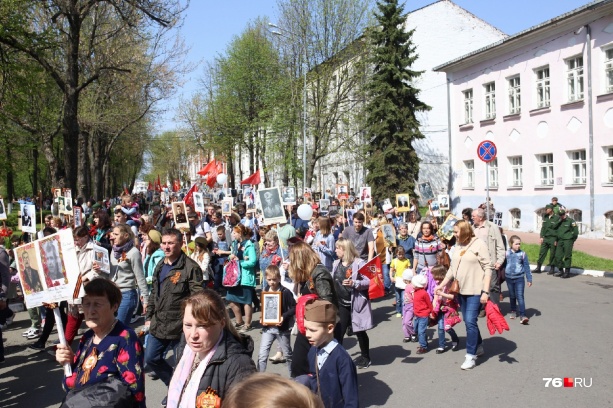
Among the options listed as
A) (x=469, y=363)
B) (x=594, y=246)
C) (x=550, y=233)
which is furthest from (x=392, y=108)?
(x=469, y=363)

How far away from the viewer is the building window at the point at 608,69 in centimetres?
2245

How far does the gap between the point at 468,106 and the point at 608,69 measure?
10.2 m

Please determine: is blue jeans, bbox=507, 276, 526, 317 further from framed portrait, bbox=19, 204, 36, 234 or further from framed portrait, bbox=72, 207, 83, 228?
framed portrait, bbox=72, 207, 83, 228

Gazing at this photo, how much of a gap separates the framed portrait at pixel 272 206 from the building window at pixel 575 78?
1781 cm

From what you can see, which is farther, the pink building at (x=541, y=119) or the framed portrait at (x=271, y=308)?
the pink building at (x=541, y=119)

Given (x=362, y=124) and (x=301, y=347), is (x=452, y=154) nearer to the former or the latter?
(x=362, y=124)

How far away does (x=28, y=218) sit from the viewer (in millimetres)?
12312

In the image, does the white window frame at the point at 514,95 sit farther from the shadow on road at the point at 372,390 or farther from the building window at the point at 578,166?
the shadow on road at the point at 372,390

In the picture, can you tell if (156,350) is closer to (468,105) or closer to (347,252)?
(347,252)

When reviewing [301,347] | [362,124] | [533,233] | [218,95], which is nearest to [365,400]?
[301,347]

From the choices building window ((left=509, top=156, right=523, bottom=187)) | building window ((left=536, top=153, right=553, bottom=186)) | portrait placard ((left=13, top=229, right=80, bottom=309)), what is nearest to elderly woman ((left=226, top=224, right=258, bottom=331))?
portrait placard ((left=13, top=229, right=80, bottom=309))

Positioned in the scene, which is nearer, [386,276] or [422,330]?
[422,330]

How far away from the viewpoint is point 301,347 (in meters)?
5.15

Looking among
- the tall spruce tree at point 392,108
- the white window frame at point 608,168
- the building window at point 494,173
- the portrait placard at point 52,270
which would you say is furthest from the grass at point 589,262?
the tall spruce tree at point 392,108
